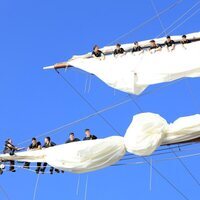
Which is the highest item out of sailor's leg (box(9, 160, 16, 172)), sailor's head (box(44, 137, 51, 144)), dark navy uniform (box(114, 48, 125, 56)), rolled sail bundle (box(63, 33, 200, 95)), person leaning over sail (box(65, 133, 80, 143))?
dark navy uniform (box(114, 48, 125, 56))

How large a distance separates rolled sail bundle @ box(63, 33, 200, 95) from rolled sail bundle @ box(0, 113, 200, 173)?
97.6 inches

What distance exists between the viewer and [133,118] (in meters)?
22.5

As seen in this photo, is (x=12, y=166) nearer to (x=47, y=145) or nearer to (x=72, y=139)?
(x=47, y=145)

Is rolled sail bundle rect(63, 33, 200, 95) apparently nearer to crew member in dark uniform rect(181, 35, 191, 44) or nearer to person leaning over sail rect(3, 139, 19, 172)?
crew member in dark uniform rect(181, 35, 191, 44)

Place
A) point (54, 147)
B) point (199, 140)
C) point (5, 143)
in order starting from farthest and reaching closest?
point (5, 143)
point (54, 147)
point (199, 140)

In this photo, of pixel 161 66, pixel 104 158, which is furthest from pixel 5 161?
pixel 161 66

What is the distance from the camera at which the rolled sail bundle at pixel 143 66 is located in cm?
2478

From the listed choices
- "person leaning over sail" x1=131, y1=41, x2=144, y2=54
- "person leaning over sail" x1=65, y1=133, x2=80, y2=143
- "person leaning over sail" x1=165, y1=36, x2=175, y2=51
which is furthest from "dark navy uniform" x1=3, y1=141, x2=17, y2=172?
"person leaning over sail" x1=165, y1=36, x2=175, y2=51

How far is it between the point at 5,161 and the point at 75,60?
4.43 metres

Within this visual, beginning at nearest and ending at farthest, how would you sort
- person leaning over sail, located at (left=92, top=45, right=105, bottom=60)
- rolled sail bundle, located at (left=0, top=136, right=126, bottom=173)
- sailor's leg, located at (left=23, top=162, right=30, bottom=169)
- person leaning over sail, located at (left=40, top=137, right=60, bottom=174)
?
rolled sail bundle, located at (left=0, top=136, right=126, bottom=173)
person leaning over sail, located at (left=40, top=137, right=60, bottom=174)
sailor's leg, located at (left=23, top=162, right=30, bottom=169)
person leaning over sail, located at (left=92, top=45, right=105, bottom=60)

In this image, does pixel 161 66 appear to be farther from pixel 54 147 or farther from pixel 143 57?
pixel 54 147

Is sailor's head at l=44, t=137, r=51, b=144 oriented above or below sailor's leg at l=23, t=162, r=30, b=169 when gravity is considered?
above

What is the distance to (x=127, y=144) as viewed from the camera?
886 inches

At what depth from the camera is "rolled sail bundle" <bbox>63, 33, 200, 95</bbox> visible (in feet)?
81.3
